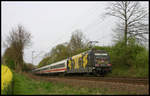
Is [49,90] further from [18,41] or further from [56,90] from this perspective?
[18,41]

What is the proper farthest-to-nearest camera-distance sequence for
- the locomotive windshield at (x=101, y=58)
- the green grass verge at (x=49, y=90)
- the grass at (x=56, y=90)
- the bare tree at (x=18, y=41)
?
the bare tree at (x=18, y=41), the locomotive windshield at (x=101, y=58), the green grass verge at (x=49, y=90), the grass at (x=56, y=90)

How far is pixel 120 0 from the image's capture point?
105ft

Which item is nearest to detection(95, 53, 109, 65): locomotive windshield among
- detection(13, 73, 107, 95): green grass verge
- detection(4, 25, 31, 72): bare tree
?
detection(13, 73, 107, 95): green grass verge

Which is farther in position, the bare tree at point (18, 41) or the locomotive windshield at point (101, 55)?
the bare tree at point (18, 41)

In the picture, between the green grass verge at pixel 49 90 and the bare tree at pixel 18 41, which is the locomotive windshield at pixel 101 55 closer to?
the green grass verge at pixel 49 90

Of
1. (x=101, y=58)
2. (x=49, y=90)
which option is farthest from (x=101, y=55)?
(x=49, y=90)

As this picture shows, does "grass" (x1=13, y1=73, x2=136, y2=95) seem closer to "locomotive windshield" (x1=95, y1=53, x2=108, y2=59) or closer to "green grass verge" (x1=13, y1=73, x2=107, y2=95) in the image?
"green grass verge" (x1=13, y1=73, x2=107, y2=95)

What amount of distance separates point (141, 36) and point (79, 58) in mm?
9704

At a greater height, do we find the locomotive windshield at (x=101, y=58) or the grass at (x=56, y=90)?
the locomotive windshield at (x=101, y=58)

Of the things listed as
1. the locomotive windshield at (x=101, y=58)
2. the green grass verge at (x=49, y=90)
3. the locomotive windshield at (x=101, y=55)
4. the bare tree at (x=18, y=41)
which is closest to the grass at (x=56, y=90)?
the green grass verge at (x=49, y=90)

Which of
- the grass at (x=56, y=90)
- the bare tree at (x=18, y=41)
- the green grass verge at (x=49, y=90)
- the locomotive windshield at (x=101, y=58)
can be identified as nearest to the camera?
the grass at (x=56, y=90)

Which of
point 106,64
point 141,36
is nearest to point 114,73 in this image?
point 106,64

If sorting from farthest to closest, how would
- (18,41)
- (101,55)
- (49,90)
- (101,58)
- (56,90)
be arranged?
(18,41) < (101,55) < (101,58) < (49,90) < (56,90)

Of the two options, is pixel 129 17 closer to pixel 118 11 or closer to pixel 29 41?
pixel 118 11
